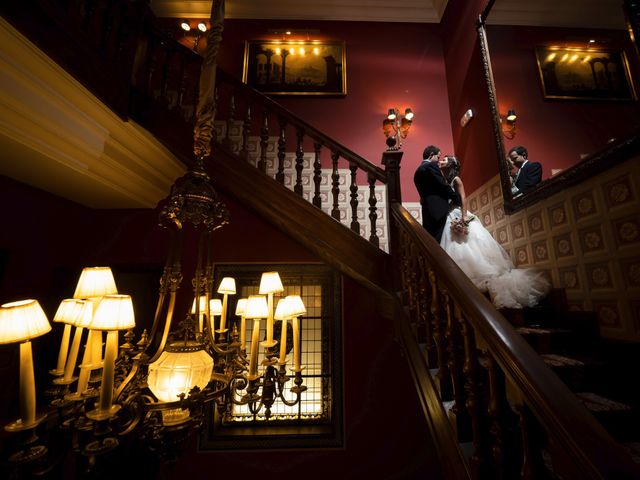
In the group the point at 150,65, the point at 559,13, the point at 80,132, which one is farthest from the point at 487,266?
the point at 150,65

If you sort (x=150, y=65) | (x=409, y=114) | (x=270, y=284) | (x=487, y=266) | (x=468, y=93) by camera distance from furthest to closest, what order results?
(x=409, y=114), (x=468, y=93), (x=150, y=65), (x=487, y=266), (x=270, y=284)

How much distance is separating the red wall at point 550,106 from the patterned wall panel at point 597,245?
0.91 ft

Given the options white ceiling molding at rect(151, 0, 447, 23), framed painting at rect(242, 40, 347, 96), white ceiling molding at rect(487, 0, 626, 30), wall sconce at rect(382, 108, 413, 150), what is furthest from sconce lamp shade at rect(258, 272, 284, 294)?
white ceiling molding at rect(151, 0, 447, 23)

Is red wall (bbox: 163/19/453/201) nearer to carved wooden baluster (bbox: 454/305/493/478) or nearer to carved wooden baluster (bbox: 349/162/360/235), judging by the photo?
carved wooden baluster (bbox: 349/162/360/235)

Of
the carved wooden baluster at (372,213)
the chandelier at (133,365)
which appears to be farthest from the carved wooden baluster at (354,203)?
the chandelier at (133,365)

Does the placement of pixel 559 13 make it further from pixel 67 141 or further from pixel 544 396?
pixel 67 141

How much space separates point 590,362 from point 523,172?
5.69ft

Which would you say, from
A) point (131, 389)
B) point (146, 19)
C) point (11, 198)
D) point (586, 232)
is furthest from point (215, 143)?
point (586, 232)

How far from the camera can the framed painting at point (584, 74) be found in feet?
5.64

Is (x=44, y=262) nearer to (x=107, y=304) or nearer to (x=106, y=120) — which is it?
(x=106, y=120)

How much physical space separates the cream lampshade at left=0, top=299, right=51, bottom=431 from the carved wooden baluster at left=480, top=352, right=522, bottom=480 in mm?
1587

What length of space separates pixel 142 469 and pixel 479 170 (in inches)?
Answer: 201

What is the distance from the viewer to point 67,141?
203 centimetres

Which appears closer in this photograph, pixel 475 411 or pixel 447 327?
pixel 475 411
